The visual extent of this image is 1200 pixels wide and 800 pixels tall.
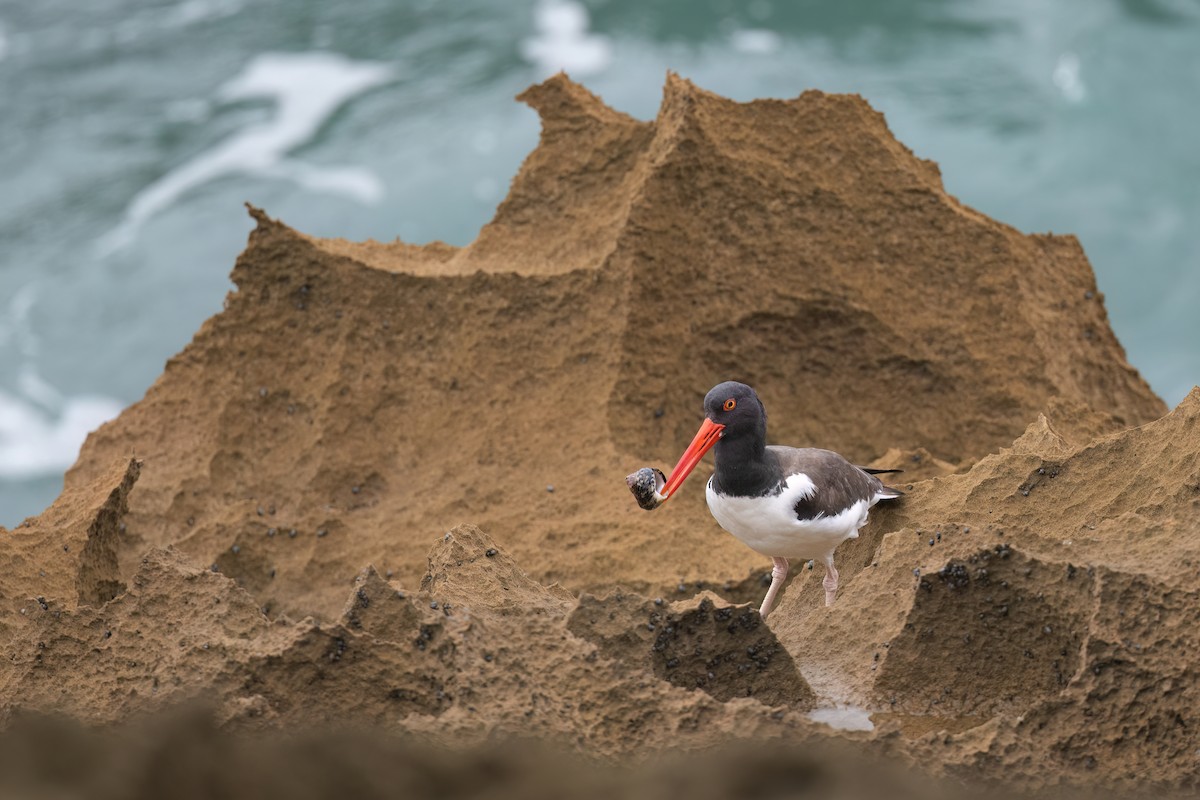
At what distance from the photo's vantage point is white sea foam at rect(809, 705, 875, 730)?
5.40m

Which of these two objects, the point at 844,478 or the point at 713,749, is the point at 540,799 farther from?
the point at 844,478

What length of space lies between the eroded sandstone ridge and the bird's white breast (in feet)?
0.58

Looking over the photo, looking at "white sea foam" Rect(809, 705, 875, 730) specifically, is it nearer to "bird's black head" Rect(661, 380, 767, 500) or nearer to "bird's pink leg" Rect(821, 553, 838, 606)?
"bird's pink leg" Rect(821, 553, 838, 606)

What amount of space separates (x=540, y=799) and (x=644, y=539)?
453 centimetres

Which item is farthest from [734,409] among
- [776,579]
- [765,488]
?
[776,579]

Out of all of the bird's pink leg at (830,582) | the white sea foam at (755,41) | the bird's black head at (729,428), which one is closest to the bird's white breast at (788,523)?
the bird's pink leg at (830,582)

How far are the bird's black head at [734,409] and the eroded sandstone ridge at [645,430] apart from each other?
814 mm

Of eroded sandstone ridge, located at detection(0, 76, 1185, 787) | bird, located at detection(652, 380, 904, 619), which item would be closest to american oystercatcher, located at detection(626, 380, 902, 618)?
bird, located at detection(652, 380, 904, 619)

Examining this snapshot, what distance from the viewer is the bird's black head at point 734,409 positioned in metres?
7.06

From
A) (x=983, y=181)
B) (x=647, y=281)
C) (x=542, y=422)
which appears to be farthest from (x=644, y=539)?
(x=983, y=181)

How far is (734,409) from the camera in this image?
23.2 ft

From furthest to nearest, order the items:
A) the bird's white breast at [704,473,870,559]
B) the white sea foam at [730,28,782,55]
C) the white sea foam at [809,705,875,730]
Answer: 1. the white sea foam at [730,28,782,55]
2. the bird's white breast at [704,473,870,559]
3. the white sea foam at [809,705,875,730]

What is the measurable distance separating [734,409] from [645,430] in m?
1.92

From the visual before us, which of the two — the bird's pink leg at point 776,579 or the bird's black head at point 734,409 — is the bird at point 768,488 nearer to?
the bird's black head at point 734,409
